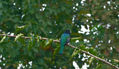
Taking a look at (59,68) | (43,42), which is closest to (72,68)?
(59,68)

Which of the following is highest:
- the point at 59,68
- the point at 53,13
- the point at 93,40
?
the point at 53,13

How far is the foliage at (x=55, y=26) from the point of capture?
31.8 ft

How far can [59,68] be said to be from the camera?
10344 mm

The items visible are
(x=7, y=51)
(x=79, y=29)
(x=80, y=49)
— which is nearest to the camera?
(x=80, y=49)

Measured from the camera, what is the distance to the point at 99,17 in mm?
10508

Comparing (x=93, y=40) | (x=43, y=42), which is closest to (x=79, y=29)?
(x=93, y=40)

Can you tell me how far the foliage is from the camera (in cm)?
970

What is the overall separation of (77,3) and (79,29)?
84 cm

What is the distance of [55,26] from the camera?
10477 mm

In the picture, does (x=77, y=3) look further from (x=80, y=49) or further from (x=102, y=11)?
(x=80, y=49)

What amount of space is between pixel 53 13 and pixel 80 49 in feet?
14.6

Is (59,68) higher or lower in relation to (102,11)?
lower

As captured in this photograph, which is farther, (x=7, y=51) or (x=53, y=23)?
(x=53, y=23)

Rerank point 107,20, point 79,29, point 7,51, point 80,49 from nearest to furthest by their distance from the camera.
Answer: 1. point 80,49
2. point 7,51
3. point 107,20
4. point 79,29
